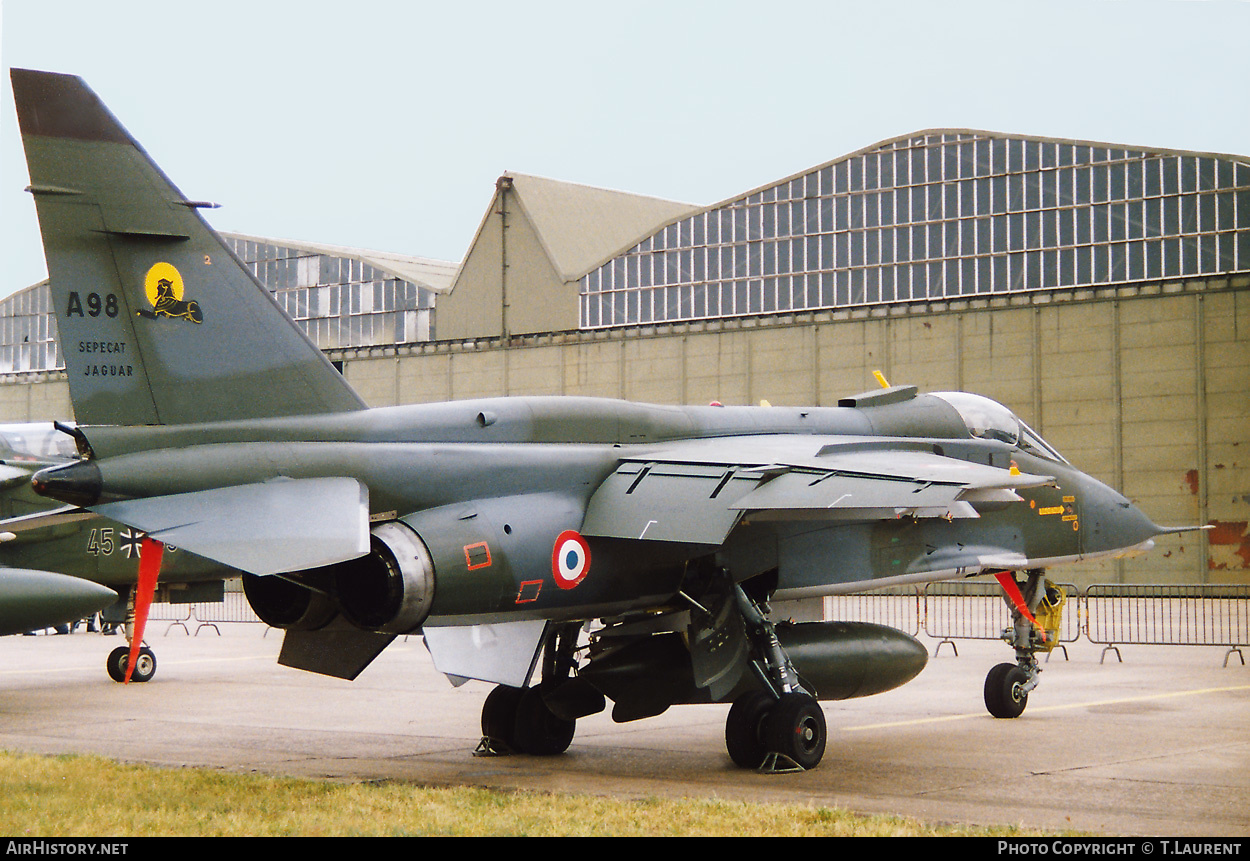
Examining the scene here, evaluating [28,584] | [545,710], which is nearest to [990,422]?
[545,710]

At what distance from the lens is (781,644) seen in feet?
37.7

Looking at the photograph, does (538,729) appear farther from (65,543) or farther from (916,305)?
(916,305)

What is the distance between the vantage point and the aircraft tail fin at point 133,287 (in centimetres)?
919

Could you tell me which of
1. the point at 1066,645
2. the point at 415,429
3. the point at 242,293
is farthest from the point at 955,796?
the point at 1066,645

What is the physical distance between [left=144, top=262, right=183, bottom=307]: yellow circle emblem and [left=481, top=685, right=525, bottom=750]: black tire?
15.3 feet

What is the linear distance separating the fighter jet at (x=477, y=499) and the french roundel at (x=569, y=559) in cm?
2

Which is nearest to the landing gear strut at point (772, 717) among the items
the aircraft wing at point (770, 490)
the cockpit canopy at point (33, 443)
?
the aircraft wing at point (770, 490)

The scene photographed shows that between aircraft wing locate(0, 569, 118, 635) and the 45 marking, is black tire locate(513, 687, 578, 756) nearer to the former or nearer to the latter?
aircraft wing locate(0, 569, 118, 635)

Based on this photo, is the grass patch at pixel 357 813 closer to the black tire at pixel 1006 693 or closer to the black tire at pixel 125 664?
the black tire at pixel 1006 693

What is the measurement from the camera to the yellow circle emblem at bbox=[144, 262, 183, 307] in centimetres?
948

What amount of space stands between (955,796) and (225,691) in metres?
11.1

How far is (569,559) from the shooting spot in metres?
10.5

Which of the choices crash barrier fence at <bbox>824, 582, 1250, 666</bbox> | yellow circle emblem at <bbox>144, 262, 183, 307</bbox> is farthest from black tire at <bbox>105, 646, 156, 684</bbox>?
yellow circle emblem at <bbox>144, 262, 183, 307</bbox>
